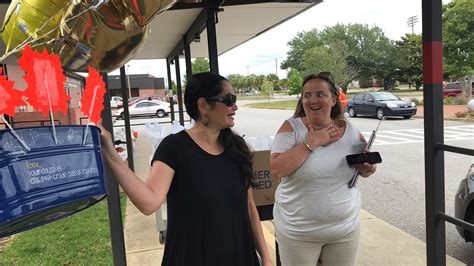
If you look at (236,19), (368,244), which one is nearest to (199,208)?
(368,244)

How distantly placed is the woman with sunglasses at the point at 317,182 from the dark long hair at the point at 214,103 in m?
0.46

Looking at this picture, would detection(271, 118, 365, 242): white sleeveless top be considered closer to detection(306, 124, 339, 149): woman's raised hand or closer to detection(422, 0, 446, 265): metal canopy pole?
detection(306, 124, 339, 149): woman's raised hand

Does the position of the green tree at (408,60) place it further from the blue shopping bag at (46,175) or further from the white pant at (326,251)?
the blue shopping bag at (46,175)

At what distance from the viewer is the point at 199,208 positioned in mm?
1503

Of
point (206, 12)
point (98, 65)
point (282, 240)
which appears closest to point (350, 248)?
point (282, 240)

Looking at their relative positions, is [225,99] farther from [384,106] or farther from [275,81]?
[275,81]

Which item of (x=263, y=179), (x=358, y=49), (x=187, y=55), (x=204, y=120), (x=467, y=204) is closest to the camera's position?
(x=204, y=120)

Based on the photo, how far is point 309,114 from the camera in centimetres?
219

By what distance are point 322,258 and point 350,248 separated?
0.55 ft

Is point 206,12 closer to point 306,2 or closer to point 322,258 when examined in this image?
point 306,2

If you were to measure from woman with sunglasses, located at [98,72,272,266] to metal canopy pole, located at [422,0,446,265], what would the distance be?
1346 millimetres

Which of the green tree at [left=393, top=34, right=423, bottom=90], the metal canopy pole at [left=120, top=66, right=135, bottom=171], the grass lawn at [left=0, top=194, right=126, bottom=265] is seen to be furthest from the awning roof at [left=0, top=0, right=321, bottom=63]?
the green tree at [left=393, top=34, right=423, bottom=90]

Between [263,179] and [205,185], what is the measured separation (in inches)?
77.4

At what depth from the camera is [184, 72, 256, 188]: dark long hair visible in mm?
1564
